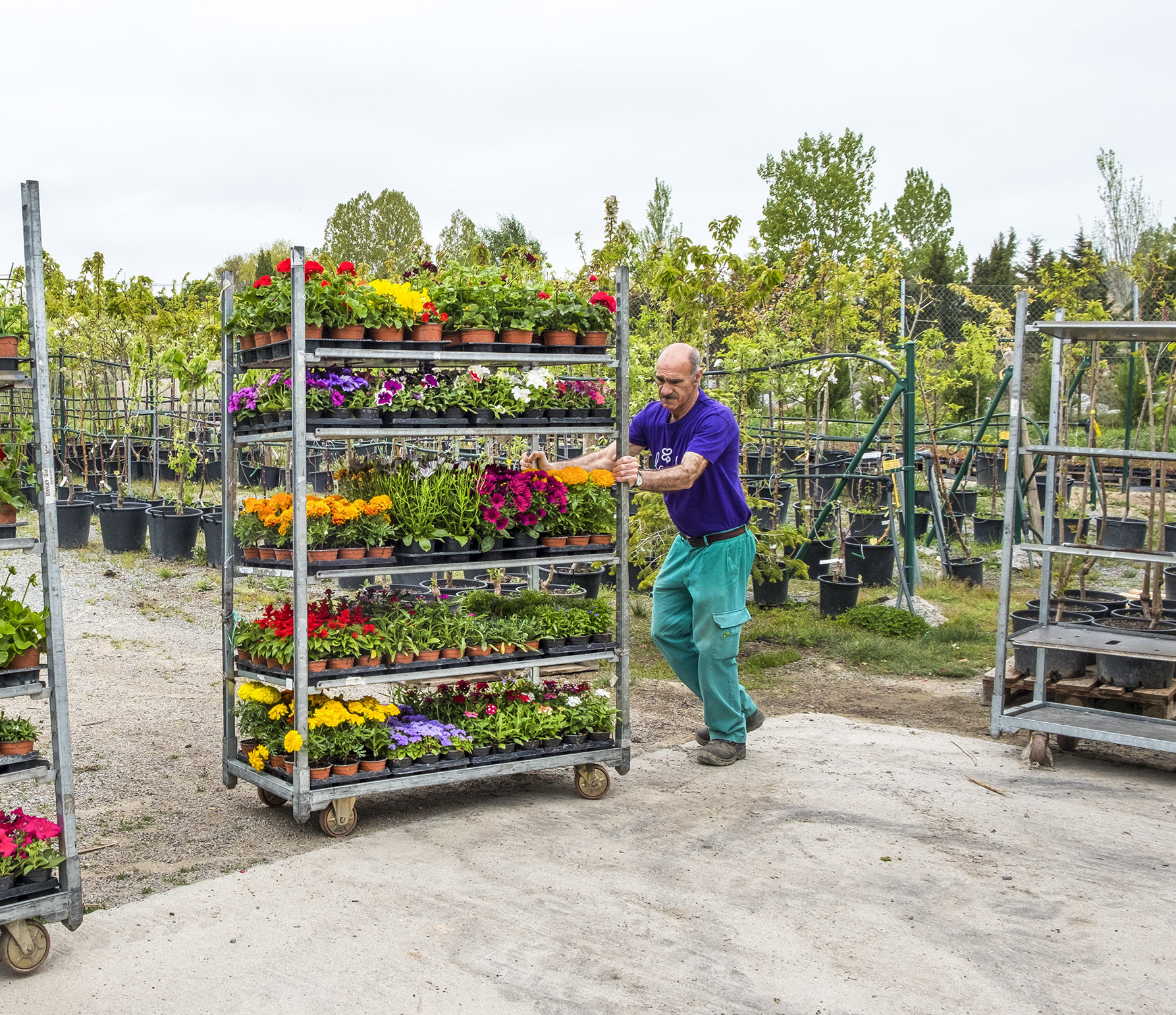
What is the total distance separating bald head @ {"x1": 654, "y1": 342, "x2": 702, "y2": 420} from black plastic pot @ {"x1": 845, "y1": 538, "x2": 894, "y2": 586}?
17.7ft

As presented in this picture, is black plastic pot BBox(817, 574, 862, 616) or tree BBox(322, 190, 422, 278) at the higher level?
tree BBox(322, 190, 422, 278)

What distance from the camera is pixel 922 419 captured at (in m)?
17.6

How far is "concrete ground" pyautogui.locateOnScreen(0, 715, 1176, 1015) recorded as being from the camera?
3.15 m

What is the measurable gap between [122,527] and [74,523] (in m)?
0.64

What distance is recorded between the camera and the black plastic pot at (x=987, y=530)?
41.5ft

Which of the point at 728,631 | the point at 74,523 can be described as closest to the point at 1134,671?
the point at 728,631

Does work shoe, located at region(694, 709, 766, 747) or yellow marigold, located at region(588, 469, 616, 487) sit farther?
work shoe, located at region(694, 709, 766, 747)

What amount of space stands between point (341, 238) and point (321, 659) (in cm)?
4025

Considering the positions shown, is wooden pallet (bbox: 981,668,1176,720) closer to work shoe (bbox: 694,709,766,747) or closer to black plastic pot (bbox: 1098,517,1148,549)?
work shoe (bbox: 694,709,766,747)

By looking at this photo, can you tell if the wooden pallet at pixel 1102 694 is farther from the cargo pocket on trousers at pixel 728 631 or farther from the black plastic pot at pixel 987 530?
the black plastic pot at pixel 987 530

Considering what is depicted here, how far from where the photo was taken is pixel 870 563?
10.3 m

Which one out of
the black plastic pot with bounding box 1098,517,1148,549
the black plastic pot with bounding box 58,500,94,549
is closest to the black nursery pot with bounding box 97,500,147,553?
the black plastic pot with bounding box 58,500,94,549

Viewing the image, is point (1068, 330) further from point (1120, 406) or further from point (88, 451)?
point (1120, 406)

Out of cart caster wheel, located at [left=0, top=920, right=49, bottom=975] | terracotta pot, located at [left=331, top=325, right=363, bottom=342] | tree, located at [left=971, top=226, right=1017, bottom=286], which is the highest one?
tree, located at [left=971, top=226, right=1017, bottom=286]
